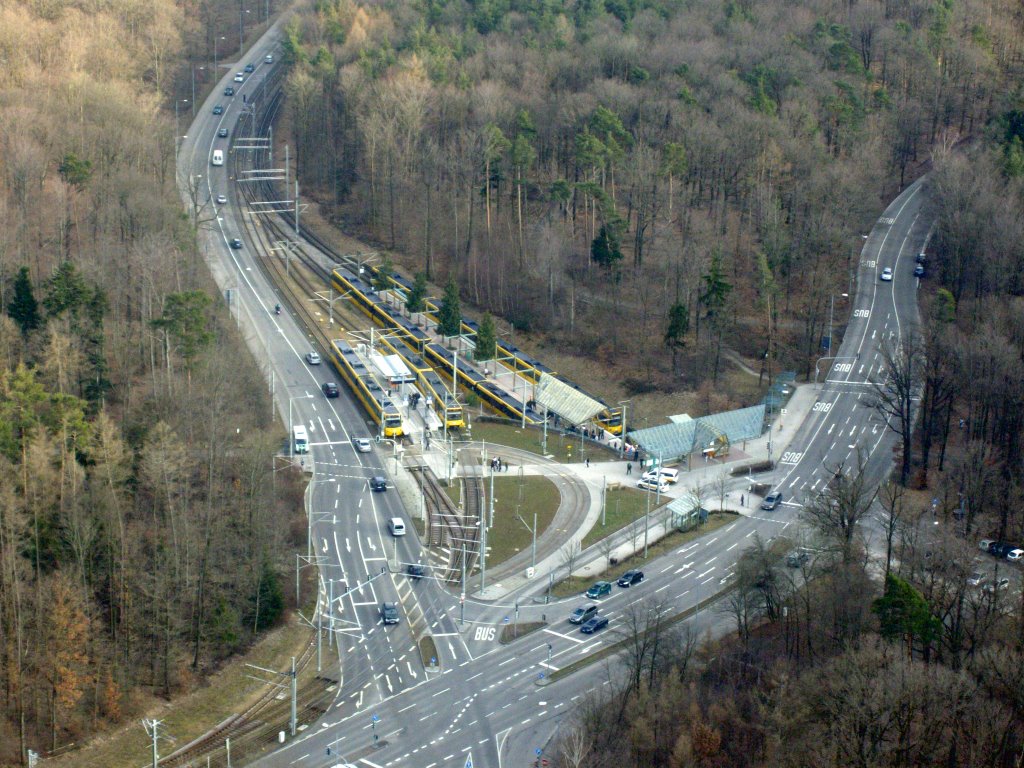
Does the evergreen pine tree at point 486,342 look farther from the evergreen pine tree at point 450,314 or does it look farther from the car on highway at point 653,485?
the car on highway at point 653,485

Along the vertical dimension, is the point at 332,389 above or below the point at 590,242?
below

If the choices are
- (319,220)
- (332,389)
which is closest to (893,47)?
(319,220)

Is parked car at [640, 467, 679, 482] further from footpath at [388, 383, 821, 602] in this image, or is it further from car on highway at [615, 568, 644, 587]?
car on highway at [615, 568, 644, 587]

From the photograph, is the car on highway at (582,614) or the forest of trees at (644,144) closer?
the car on highway at (582,614)

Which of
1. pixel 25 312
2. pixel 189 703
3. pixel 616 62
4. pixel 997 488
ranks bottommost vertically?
pixel 189 703

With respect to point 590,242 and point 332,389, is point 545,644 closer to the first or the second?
point 332,389

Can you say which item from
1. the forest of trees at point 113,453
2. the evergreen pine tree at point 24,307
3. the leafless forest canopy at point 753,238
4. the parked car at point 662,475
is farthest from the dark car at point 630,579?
the evergreen pine tree at point 24,307

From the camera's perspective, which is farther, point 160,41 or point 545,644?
point 160,41
